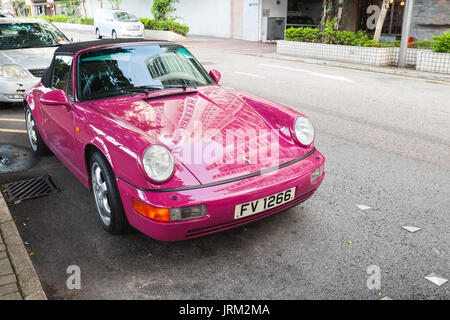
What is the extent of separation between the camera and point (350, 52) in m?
14.6

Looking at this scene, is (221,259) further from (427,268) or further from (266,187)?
(427,268)

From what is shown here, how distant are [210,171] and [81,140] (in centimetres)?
134

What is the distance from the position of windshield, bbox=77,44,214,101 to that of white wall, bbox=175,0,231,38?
24.4 meters

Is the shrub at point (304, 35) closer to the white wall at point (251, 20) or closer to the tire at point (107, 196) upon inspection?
the white wall at point (251, 20)

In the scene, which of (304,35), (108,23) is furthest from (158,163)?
(108,23)

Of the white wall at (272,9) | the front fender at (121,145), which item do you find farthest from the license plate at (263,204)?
the white wall at (272,9)

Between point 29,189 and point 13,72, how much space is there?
12.7ft

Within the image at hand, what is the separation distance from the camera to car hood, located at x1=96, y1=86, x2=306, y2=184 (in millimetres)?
2863

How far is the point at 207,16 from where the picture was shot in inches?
1150

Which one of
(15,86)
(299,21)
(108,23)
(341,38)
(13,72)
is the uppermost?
(299,21)

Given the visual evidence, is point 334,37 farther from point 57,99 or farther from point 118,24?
point 57,99

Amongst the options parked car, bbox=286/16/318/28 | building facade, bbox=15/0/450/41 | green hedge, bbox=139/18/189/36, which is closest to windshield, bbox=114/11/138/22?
green hedge, bbox=139/18/189/36

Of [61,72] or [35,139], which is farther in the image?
[35,139]
